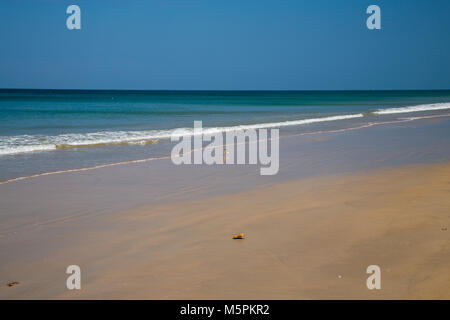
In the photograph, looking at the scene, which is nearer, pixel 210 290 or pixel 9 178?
pixel 210 290

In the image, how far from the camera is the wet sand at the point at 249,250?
3516mm

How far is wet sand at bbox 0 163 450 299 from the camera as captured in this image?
3516 mm

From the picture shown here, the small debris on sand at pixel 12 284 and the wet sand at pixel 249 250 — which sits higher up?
the wet sand at pixel 249 250

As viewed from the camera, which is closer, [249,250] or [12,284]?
[12,284]

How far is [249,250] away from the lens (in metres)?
4.30

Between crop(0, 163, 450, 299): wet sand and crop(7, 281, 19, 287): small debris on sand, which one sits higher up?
crop(0, 163, 450, 299): wet sand

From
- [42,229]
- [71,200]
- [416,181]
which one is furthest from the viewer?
[416,181]

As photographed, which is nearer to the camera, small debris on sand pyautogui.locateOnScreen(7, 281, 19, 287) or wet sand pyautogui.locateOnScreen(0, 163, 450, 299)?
wet sand pyautogui.locateOnScreen(0, 163, 450, 299)

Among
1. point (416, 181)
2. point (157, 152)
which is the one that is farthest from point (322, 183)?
point (157, 152)

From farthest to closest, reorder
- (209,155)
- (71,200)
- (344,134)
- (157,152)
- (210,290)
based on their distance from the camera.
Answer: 1. (344,134)
2. (157,152)
3. (209,155)
4. (71,200)
5. (210,290)

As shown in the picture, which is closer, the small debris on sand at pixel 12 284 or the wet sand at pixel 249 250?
the wet sand at pixel 249 250

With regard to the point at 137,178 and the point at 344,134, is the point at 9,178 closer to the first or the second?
the point at 137,178

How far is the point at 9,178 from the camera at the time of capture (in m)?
8.02

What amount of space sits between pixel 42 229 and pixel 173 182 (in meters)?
2.91
